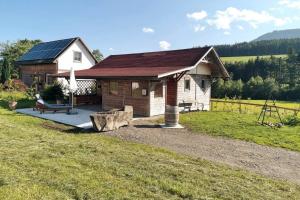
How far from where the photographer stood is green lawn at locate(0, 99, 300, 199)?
5.32 metres

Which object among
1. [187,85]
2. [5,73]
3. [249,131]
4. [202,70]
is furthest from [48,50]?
[249,131]

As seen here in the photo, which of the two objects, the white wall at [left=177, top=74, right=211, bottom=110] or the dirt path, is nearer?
the dirt path

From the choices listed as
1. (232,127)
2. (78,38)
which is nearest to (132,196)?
(232,127)

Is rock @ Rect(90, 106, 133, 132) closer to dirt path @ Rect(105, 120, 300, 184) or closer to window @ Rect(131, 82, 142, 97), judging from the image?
dirt path @ Rect(105, 120, 300, 184)

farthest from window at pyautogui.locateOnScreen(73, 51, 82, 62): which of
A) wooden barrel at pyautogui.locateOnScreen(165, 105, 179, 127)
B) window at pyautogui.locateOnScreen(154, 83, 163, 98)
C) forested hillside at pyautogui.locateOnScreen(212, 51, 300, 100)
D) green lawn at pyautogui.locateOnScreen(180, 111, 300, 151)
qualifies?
forested hillside at pyautogui.locateOnScreen(212, 51, 300, 100)

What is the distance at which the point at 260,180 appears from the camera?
6.45m

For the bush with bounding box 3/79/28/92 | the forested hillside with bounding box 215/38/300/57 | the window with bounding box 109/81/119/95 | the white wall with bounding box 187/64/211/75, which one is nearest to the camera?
the window with bounding box 109/81/119/95

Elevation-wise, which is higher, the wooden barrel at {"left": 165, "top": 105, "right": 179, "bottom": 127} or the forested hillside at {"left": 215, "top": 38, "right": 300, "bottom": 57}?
the forested hillside at {"left": 215, "top": 38, "right": 300, "bottom": 57}

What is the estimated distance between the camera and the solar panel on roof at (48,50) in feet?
93.7

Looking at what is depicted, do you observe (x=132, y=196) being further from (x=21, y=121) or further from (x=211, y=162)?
(x=21, y=121)

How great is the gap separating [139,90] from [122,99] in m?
1.61

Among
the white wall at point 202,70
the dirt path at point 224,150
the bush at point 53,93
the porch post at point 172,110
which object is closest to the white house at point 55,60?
the bush at point 53,93

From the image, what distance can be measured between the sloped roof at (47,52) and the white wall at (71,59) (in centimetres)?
46

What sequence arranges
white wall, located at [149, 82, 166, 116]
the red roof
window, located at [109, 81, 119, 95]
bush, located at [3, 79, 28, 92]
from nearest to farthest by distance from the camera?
1. white wall, located at [149, 82, 166, 116]
2. the red roof
3. window, located at [109, 81, 119, 95]
4. bush, located at [3, 79, 28, 92]
